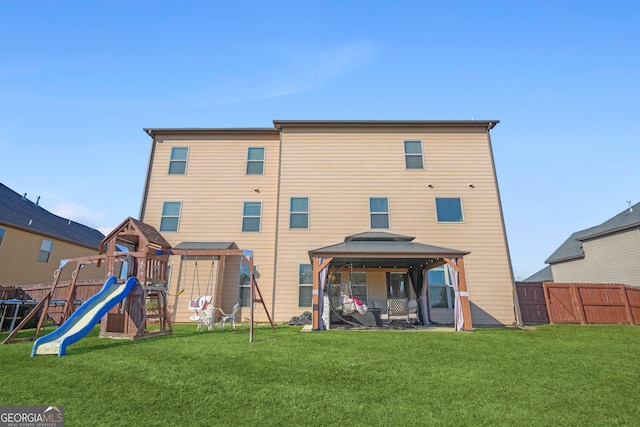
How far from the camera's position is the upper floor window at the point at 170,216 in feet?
45.6

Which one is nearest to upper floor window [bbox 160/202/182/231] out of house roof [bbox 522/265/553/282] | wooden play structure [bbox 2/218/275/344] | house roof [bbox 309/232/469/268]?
wooden play structure [bbox 2/218/275/344]

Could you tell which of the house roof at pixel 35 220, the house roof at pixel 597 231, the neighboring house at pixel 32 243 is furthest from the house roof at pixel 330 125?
the house roof at pixel 597 231

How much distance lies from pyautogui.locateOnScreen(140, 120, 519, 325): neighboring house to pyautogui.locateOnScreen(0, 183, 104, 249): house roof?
9448mm

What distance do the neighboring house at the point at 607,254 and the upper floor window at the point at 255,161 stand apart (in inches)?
883

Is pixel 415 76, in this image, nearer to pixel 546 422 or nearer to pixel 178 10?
pixel 178 10

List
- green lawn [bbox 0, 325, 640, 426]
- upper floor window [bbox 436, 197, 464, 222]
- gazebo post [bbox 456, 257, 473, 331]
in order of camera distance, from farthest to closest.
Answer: upper floor window [bbox 436, 197, 464, 222] → gazebo post [bbox 456, 257, 473, 331] → green lawn [bbox 0, 325, 640, 426]

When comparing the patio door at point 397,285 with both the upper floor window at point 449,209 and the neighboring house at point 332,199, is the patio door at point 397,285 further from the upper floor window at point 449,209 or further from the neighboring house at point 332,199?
the upper floor window at point 449,209

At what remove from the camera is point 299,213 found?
13.8m

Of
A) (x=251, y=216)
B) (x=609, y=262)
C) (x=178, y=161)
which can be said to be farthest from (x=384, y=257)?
(x=609, y=262)

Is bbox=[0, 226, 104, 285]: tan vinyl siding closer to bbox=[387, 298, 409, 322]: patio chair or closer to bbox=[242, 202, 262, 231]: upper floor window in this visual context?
bbox=[242, 202, 262, 231]: upper floor window

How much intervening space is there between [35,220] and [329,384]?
2372cm

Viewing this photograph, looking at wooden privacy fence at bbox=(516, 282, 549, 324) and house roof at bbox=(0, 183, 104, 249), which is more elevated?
house roof at bbox=(0, 183, 104, 249)

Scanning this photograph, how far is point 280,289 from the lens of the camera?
12836mm

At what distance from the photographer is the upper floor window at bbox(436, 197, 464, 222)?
44.5 ft
